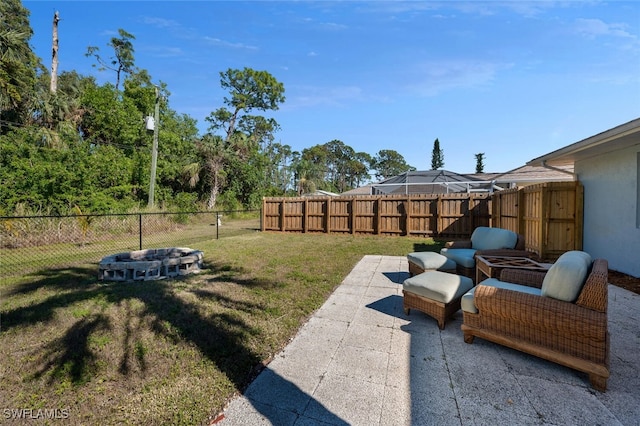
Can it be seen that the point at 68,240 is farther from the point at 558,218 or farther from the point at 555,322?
the point at 558,218

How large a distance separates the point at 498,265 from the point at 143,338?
156 inches

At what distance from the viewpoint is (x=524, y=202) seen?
22.8 feet

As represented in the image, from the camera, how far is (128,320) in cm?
294

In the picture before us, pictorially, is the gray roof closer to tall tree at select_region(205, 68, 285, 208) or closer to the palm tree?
tall tree at select_region(205, 68, 285, 208)

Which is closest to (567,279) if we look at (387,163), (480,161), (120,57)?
(120,57)

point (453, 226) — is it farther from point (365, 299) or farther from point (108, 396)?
point (108, 396)

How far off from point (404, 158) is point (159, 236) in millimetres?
52478

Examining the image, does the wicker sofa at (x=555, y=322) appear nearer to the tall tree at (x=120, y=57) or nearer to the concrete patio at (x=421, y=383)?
the concrete patio at (x=421, y=383)

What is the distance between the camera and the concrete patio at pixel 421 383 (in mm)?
1692

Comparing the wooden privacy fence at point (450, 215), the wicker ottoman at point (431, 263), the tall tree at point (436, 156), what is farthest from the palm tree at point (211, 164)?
the tall tree at point (436, 156)

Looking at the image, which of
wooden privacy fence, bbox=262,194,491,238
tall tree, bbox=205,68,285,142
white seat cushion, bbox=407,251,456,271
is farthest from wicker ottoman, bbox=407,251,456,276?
tall tree, bbox=205,68,285,142

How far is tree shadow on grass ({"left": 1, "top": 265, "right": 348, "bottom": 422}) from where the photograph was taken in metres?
2.18

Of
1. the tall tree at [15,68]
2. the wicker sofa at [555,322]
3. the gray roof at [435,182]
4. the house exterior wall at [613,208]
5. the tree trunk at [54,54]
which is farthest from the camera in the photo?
the tree trunk at [54,54]

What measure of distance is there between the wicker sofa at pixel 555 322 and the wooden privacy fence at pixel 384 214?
779 centimetres
